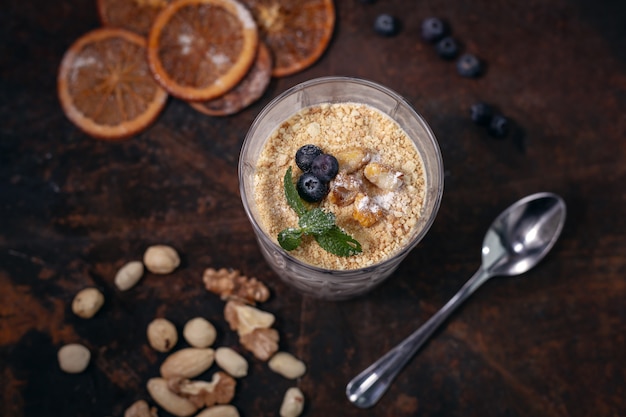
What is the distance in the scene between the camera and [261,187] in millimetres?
2055

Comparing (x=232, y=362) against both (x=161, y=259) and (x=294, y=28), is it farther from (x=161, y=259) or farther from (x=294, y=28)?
(x=294, y=28)

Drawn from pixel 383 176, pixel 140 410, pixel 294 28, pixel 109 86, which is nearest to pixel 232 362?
pixel 140 410

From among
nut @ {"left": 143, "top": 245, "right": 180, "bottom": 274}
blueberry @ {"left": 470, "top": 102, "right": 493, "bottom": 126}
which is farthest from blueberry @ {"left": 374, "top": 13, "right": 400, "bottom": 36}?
nut @ {"left": 143, "top": 245, "right": 180, "bottom": 274}

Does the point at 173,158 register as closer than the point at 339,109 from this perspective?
No

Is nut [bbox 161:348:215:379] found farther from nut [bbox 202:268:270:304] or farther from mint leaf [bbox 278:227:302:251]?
mint leaf [bbox 278:227:302:251]

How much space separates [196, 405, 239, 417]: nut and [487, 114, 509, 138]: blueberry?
155cm

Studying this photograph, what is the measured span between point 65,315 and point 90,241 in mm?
311

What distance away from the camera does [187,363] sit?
2393 millimetres

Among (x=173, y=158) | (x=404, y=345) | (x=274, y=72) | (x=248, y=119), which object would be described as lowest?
(x=404, y=345)

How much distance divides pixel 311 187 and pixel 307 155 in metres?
0.11

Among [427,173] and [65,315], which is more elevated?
[427,173]

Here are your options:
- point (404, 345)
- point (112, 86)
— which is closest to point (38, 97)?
point (112, 86)

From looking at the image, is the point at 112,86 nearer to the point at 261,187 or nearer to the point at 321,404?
the point at 261,187

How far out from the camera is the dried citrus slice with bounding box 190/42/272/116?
102 inches
